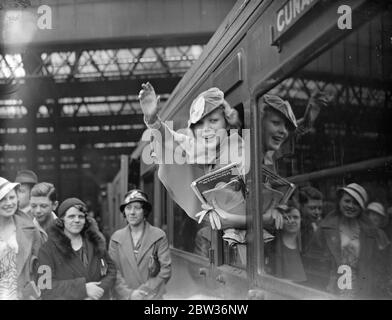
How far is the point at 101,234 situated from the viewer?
2.38 metres

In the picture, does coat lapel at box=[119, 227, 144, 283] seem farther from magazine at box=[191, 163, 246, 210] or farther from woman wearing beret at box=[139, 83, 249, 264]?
magazine at box=[191, 163, 246, 210]

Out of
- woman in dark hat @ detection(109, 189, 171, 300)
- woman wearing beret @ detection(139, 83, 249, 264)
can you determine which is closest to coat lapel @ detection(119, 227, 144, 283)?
woman in dark hat @ detection(109, 189, 171, 300)

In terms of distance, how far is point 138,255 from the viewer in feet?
7.78

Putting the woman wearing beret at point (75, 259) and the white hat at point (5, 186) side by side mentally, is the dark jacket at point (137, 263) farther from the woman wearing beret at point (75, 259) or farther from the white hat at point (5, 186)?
the white hat at point (5, 186)

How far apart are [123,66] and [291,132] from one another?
0.82 m

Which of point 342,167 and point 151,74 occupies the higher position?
point 151,74

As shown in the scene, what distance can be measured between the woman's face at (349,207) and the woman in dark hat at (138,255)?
1006 mm

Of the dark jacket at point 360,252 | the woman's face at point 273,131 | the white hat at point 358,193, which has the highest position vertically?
the woman's face at point 273,131

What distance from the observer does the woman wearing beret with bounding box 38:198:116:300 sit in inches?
91.8

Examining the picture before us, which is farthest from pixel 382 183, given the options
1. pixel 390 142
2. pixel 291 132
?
pixel 291 132

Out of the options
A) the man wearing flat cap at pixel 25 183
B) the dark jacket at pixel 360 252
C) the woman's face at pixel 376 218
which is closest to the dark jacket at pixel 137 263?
the man wearing flat cap at pixel 25 183

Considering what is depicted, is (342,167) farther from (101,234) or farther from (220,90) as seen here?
(101,234)

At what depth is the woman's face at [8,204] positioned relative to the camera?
235 centimetres

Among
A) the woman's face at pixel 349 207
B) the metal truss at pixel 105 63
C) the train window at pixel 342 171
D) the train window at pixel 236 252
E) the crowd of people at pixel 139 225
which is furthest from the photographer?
the metal truss at pixel 105 63
